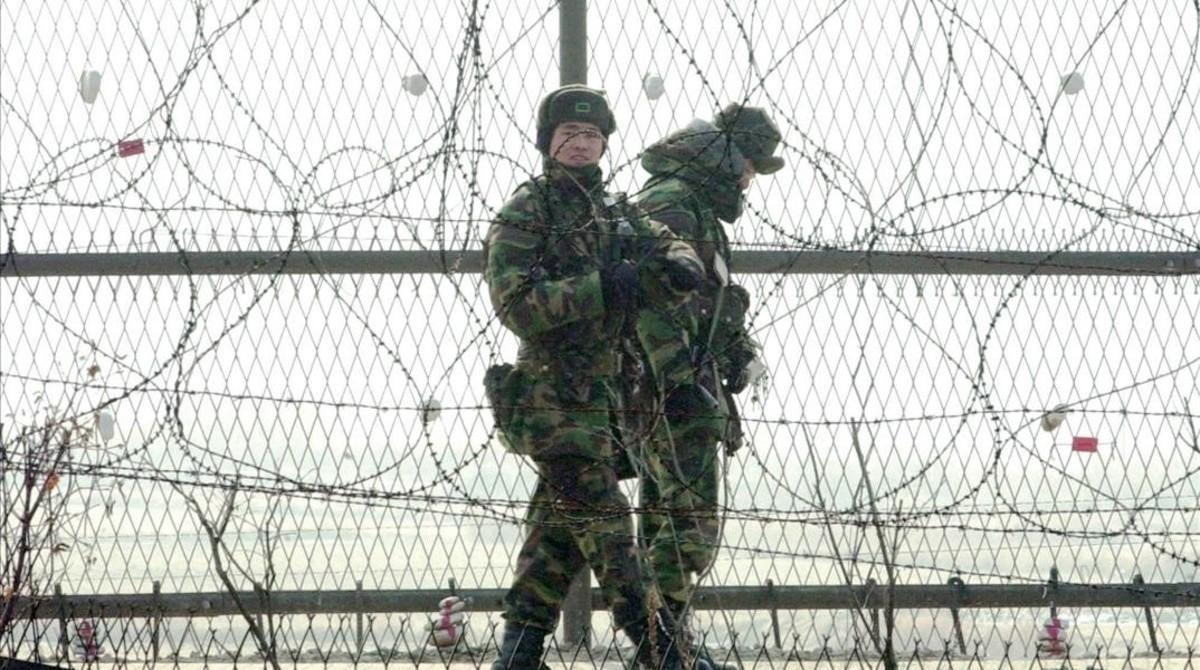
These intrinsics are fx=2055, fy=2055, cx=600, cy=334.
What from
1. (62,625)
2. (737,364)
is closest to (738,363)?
(737,364)

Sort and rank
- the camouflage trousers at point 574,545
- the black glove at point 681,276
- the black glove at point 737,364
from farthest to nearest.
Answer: the black glove at point 737,364 < the camouflage trousers at point 574,545 < the black glove at point 681,276

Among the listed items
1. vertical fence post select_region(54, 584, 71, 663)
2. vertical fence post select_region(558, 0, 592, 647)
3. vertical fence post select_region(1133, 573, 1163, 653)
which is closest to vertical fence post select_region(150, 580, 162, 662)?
vertical fence post select_region(54, 584, 71, 663)

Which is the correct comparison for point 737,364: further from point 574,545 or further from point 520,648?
point 520,648

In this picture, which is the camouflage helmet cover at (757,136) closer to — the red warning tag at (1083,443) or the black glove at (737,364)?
the black glove at (737,364)

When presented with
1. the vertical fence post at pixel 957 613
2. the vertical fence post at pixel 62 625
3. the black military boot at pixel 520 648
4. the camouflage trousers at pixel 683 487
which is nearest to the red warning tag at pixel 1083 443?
the vertical fence post at pixel 957 613

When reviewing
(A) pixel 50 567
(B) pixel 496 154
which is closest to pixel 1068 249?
(B) pixel 496 154

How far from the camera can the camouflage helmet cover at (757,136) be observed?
16.0 ft

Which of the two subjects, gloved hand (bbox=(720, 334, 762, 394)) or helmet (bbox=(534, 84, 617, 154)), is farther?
gloved hand (bbox=(720, 334, 762, 394))

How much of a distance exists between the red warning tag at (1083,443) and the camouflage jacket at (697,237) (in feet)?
2.78

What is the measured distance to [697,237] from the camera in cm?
468

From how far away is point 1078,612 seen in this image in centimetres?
547

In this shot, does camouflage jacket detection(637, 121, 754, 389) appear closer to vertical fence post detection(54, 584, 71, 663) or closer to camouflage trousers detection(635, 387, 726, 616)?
camouflage trousers detection(635, 387, 726, 616)

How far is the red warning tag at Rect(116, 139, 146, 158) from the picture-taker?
496 cm

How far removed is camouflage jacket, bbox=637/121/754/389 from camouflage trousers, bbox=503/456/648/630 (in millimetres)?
325
